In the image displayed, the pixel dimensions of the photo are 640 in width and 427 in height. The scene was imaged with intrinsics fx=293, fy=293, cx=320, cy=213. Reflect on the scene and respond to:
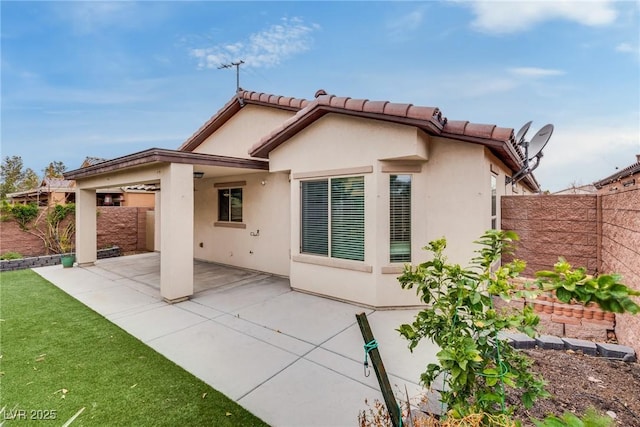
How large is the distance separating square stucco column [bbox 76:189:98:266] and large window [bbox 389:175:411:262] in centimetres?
1344

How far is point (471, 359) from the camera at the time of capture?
81.5 inches

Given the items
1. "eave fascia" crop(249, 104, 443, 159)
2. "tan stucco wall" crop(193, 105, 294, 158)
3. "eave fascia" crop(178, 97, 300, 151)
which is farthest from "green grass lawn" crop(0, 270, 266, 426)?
"eave fascia" crop(178, 97, 300, 151)

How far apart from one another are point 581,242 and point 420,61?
947 cm

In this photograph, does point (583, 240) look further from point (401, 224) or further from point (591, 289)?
point (591, 289)

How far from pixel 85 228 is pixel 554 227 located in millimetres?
17740

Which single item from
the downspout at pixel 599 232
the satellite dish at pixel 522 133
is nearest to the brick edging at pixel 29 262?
the satellite dish at pixel 522 133

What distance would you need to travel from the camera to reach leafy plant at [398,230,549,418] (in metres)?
2.15

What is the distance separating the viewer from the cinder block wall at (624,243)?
4695 millimetres

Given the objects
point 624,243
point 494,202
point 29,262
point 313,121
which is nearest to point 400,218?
point 494,202

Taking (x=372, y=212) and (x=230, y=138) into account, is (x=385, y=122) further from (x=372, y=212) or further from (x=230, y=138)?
(x=230, y=138)

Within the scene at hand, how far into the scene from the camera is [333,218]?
862 centimetres

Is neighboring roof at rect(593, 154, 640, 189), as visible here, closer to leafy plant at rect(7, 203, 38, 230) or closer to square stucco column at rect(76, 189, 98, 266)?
square stucco column at rect(76, 189, 98, 266)

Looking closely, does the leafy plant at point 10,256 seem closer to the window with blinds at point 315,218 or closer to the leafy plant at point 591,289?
the window with blinds at point 315,218

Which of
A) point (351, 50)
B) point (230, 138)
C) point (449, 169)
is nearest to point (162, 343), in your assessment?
point (449, 169)
